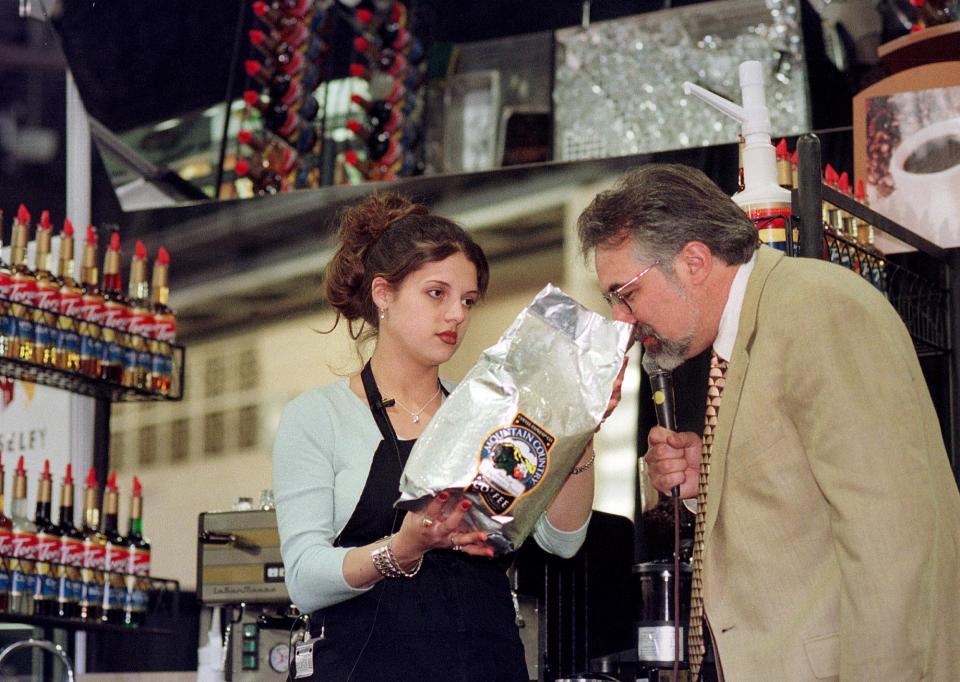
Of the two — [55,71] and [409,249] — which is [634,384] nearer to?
[409,249]

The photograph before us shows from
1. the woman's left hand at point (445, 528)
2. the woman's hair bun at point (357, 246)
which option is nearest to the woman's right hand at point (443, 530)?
the woman's left hand at point (445, 528)

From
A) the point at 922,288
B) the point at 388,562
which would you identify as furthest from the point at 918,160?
the point at 388,562

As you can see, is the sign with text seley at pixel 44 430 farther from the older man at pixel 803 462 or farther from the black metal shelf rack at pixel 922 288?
the older man at pixel 803 462

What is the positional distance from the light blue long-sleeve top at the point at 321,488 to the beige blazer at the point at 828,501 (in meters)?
0.50

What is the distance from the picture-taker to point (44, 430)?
4449mm

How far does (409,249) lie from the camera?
2.33 meters

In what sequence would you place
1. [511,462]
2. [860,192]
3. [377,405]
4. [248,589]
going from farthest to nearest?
[248,589], [860,192], [377,405], [511,462]

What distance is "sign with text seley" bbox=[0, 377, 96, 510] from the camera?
14.4ft

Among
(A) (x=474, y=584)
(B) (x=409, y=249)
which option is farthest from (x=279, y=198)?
(A) (x=474, y=584)

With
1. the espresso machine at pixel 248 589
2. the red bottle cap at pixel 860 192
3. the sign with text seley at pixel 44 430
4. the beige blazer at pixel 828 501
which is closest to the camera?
the beige blazer at pixel 828 501

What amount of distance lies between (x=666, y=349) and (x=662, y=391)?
15cm

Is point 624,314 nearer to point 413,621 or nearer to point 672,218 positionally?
point 672,218

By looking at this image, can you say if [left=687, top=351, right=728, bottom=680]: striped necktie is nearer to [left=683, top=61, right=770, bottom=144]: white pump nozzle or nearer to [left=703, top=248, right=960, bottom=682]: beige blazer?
[left=703, top=248, right=960, bottom=682]: beige blazer

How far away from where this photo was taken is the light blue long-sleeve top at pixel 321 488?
6.79 feet
